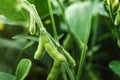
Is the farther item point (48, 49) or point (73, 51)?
point (73, 51)

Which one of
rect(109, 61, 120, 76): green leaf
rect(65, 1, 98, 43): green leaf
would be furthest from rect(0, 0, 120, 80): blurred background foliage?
rect(109, 61, 120, 76): green leaf

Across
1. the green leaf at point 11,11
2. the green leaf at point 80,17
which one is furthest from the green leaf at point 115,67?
the green leaf at point 11,11

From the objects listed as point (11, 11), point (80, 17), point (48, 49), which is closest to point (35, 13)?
point (48, 49)

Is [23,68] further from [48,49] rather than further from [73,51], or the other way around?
[73,51]

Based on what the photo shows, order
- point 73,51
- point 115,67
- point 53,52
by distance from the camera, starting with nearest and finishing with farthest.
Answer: point 53,52 → point 115,67 → point 73,51

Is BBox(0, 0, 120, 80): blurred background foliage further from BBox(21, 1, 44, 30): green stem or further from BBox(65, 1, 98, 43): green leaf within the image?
BBox(21, 1, 44, 30): green stem

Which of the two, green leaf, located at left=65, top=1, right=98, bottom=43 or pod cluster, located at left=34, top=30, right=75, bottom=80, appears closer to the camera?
pod cluster, located at left=34, top=30, right=75, bottom=80
